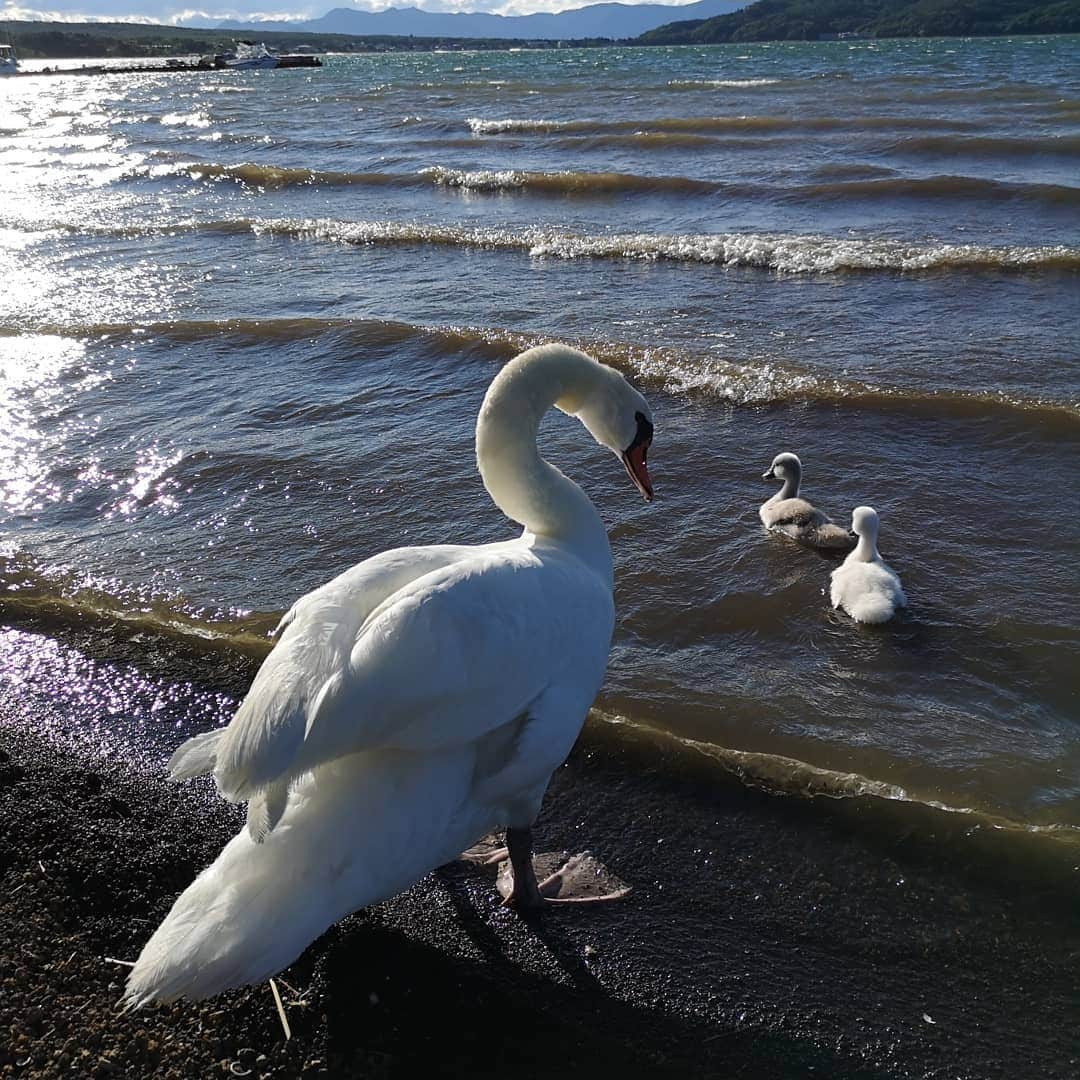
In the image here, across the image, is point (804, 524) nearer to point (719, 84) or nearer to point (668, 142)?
point (668, 142)

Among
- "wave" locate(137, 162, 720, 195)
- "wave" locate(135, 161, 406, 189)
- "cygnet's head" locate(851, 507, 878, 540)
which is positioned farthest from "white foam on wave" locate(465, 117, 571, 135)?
"cygnet's head" locate(851, 507, 878, 540)

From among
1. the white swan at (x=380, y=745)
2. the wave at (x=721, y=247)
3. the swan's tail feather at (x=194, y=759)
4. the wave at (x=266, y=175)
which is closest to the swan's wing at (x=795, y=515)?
the white swan at (x=380, y=745)

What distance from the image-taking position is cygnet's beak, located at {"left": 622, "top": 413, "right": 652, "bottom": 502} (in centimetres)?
420

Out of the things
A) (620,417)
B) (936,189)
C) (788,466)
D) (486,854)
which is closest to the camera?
(486,854)

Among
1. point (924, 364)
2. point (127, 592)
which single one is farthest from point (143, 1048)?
point (924, 364)

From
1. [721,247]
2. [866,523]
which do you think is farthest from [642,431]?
[721,247]

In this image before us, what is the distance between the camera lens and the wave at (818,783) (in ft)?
12.1

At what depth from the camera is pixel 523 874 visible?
11.5ft

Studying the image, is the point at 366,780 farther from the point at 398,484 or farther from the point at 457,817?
the point at 398,484

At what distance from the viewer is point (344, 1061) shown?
2904 mm

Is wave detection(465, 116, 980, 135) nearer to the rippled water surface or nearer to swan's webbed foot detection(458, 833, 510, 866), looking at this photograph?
the rippled water surface

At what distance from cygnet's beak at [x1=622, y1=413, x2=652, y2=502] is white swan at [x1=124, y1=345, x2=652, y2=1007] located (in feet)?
2.64

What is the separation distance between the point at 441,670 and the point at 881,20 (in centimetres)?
11172

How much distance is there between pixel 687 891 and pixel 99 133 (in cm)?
4057
